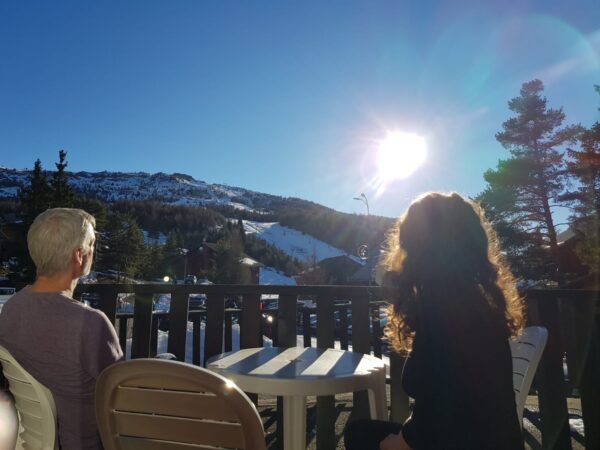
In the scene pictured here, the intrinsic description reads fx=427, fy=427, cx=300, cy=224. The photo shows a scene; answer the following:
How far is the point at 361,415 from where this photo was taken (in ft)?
9.10

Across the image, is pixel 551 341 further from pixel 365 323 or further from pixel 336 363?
pixel 336 363

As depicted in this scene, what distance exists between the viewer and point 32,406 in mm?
1334

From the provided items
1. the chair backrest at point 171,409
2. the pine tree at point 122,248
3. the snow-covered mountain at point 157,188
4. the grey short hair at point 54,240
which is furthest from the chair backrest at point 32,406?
the snow-covered mountain at point 157,188

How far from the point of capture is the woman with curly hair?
124 cm

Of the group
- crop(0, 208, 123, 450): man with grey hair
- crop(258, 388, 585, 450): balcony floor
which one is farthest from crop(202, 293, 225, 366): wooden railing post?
crop(0, 208, 123, 450): man with grey hair

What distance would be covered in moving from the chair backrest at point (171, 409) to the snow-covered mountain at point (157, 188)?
15034 cm

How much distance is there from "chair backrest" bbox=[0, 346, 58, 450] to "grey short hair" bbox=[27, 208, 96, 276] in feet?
1.37

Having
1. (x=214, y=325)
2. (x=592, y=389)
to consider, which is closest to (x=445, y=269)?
(x=592, y=389)

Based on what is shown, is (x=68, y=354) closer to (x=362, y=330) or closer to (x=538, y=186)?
(x=362, y=330)

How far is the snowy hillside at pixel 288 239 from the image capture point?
107500mm

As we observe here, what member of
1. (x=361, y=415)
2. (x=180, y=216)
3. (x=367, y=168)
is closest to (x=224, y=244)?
(x=367, y=168)

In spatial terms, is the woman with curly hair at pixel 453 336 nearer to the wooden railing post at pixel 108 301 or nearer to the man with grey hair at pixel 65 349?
the man with grey hair at pixel 65 349

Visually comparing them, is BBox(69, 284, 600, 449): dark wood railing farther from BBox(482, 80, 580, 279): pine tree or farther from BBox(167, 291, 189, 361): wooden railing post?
BBox(482, 80, 580, 279): pine tree

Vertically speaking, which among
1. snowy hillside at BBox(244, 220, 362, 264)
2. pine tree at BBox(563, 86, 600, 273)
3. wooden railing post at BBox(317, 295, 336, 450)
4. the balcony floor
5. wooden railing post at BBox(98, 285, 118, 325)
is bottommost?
the balcony floor
